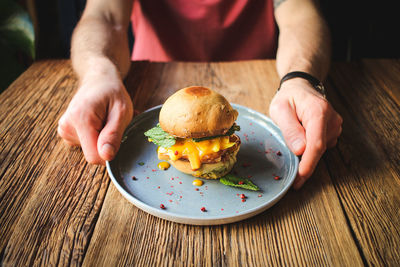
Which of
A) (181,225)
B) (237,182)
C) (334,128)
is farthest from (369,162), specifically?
(181,225)

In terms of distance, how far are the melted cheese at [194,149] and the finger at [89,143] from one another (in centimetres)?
25

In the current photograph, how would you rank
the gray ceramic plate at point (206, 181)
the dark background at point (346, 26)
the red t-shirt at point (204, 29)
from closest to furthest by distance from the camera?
the gray ceramic plate at point (206, 181) → the red t-shirt at point (204, 29) → the dark background at point (346, 26)

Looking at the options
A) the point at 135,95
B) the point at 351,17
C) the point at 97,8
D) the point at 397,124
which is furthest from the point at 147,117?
the point at 351,17

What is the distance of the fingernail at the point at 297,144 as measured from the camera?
1235 mm

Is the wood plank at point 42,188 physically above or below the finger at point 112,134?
below

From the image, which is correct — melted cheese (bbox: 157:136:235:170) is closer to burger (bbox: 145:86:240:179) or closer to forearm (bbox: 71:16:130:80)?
burger (bbox: 145:86:240:179)

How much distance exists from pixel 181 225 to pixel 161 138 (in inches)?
14.4

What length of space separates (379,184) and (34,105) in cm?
164

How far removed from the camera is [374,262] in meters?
0.92

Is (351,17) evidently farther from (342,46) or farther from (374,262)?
(374,262)

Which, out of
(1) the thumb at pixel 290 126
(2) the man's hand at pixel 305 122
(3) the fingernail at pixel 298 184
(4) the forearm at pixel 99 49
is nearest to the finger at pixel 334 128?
(2) the man's hand at pixel 305 122

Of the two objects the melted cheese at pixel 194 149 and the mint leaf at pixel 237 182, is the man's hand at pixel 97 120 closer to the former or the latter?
the melted cheese at pixel 194 149

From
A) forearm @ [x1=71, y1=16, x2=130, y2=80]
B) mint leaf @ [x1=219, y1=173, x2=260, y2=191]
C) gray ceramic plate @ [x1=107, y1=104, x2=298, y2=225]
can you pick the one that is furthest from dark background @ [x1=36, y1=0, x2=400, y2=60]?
mint leaf @ [x1=219, y1=173, x2=260, y2=191]

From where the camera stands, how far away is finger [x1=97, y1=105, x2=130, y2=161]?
1.19 metres
